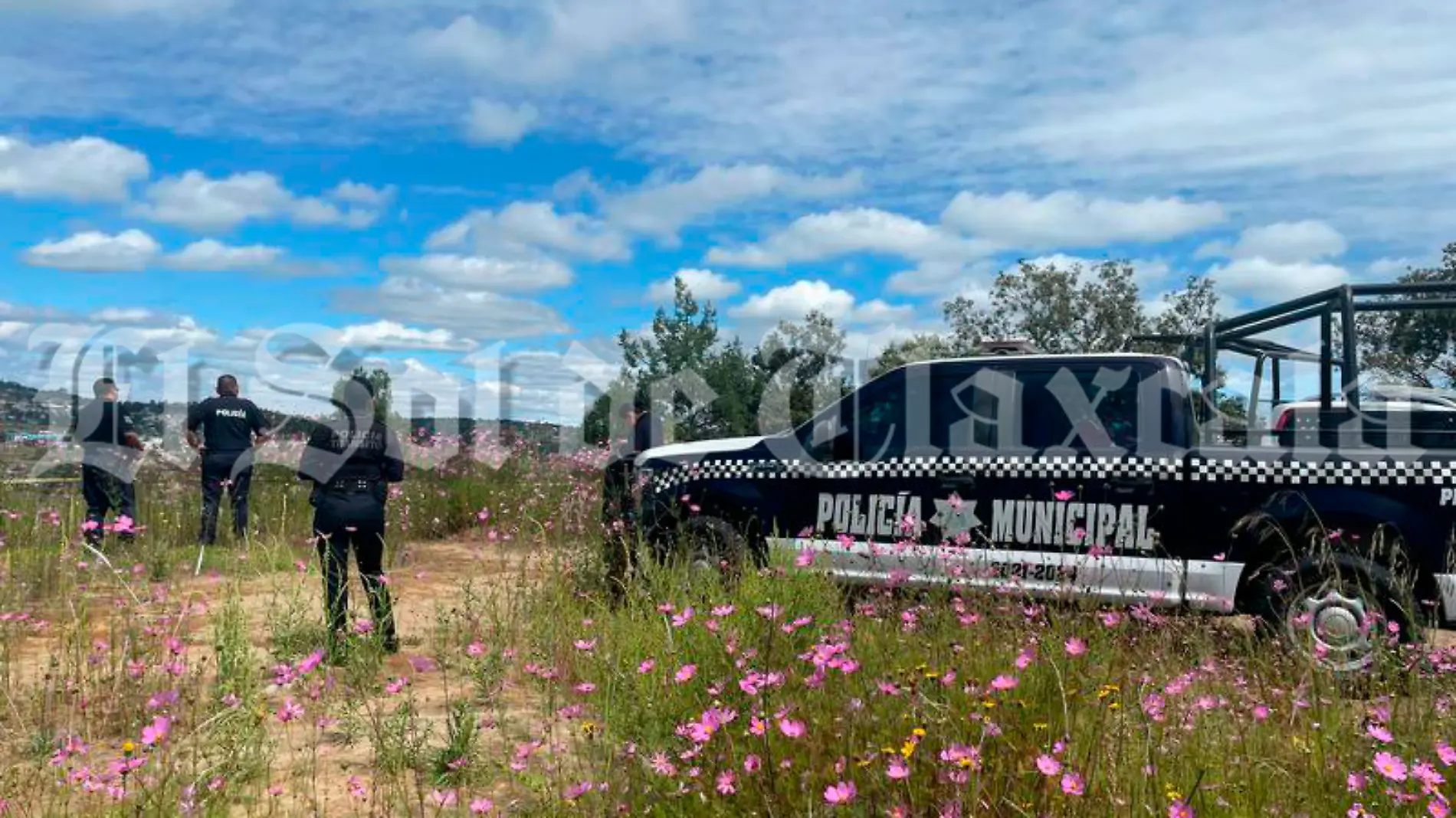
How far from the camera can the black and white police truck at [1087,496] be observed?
5109 millimetres

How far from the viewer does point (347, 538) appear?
6.09 m

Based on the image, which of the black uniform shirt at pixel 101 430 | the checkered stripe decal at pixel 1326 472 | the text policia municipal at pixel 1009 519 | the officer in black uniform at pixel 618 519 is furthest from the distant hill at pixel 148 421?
the checkered stripe decal at pixel 1326 472

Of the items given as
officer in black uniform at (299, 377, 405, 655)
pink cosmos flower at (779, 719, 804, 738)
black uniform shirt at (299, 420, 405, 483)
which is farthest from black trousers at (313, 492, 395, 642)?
pink cosmos flower at (779, 719, 804, 738)

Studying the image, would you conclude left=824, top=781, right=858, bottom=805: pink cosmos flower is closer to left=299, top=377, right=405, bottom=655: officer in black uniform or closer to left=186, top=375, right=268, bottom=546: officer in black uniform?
left=299, top=377, right=405, bottom=655: officer in black uniform

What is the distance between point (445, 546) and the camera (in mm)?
11391

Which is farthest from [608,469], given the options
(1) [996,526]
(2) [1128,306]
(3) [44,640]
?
(2) [1128,306]

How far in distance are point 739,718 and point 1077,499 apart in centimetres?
350

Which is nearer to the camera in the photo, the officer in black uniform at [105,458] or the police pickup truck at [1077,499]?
the police pickup truck at [1077,499]

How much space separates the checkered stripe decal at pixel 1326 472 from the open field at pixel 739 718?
2.87 feet

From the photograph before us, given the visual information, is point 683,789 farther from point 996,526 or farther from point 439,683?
point 996,526

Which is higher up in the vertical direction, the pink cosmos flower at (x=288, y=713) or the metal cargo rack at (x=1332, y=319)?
the metal cargo rack at (x=1332, y=319)

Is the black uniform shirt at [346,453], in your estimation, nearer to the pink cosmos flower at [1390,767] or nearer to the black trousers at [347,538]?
the black trousers at [347,538]

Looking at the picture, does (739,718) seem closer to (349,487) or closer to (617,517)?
(349,487)

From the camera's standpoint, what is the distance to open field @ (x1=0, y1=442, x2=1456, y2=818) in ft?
8.93
